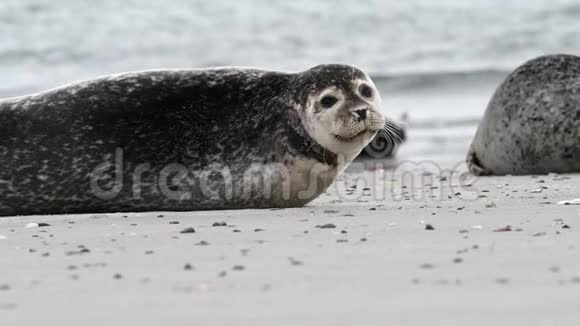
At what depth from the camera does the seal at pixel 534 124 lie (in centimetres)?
760

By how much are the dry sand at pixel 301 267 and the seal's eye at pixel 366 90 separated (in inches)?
25.0

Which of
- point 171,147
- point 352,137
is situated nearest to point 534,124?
point 352,137

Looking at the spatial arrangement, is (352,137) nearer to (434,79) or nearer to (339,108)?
(339,108)

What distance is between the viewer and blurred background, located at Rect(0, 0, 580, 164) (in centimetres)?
2111

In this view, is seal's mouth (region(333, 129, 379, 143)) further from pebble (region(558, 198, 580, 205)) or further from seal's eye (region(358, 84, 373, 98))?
pebble (region(558, 198, 580, 205))

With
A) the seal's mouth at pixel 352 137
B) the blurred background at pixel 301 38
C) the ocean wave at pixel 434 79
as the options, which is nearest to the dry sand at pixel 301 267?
the seal's mouth at pixel 352 137

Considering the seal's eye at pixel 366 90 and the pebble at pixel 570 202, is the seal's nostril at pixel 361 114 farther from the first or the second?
the pebble at pixel 570 202

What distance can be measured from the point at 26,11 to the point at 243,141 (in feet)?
71.7

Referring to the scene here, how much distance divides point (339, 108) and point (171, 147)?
0.89 m

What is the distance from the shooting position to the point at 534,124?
7750mm

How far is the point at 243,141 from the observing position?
5.45m

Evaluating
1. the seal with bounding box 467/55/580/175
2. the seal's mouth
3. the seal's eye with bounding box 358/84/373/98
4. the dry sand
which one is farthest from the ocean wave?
the dry sand

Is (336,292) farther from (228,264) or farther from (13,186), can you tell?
(13,186)

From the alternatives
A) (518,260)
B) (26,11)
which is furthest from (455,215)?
(26,11)
